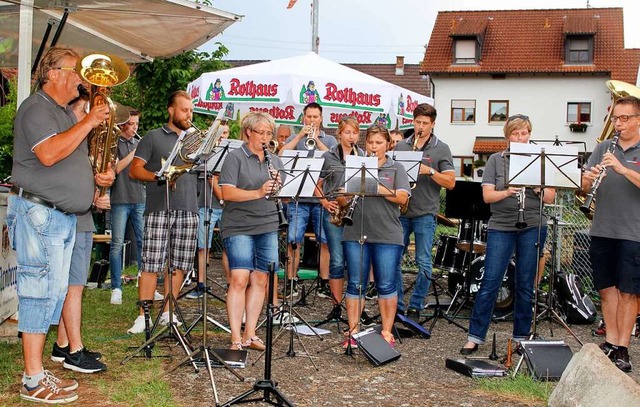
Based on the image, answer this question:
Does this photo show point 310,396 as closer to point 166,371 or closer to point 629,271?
point 166,371

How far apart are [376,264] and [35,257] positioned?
2.94 m

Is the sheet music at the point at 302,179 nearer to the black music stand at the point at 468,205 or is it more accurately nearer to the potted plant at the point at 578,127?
the black music stand at the point at 468,205

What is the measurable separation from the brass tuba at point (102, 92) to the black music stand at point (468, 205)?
4331mm

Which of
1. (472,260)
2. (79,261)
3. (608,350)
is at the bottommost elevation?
(608,350)

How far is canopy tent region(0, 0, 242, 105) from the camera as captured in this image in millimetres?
6727

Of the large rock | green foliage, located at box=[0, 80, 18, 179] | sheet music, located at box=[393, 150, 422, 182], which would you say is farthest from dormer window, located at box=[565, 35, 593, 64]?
the large rock

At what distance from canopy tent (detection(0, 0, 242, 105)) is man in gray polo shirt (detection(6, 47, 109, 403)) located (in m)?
1.59

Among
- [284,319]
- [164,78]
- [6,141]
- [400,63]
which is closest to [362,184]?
[284,319]

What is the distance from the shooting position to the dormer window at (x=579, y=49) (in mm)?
38094

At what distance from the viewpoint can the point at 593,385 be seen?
497cm

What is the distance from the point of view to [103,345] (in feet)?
21.7

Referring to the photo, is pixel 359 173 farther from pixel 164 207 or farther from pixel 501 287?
pixel 501 287

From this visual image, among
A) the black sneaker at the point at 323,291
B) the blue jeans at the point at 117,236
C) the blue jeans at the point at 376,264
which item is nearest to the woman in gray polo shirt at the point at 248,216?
the blue jeans at the point at 376,264

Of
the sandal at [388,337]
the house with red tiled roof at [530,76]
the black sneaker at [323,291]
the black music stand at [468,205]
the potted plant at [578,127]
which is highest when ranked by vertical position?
the house with red tiled roof at [530,76]
